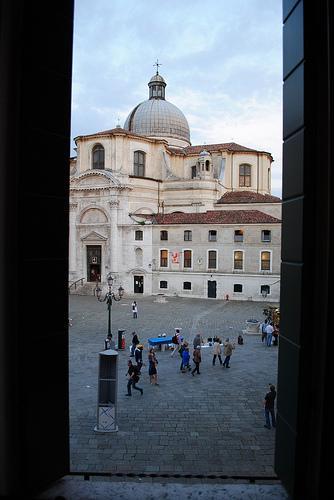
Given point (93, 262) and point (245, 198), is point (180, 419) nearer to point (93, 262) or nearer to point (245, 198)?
point (93, 262)

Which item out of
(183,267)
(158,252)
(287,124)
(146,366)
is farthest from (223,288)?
(287,124)

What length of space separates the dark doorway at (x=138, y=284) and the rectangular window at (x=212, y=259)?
6.72m

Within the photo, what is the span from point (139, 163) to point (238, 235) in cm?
1442

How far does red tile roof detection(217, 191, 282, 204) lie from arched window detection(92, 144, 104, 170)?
42.2ft

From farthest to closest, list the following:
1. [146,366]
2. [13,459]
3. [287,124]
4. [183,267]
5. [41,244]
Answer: [183,267] → [146,366] → [287,124] → [41,244] → [13,459]

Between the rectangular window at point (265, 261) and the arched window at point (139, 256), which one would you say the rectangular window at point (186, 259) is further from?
the rectangular window at point (265, 261)

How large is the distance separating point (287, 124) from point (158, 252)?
34972 millimetres

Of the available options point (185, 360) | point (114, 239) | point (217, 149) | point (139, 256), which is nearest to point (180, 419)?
point (185, 360)

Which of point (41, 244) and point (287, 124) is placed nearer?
point (41, 244)

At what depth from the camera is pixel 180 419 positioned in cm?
1071

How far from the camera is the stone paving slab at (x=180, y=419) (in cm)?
845

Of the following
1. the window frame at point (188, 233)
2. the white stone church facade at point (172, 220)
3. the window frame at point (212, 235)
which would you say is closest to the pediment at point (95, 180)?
the white stone church facade at point (172, 220)

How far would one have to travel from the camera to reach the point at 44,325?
3.01 metres

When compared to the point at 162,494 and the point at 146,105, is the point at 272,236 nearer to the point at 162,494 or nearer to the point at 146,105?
the point at 146,105
